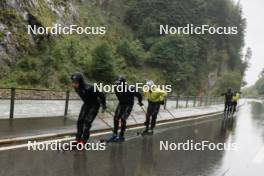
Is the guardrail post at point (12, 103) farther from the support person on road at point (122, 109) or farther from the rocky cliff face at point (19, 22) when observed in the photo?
the rocky cliff face at point (19, 22)

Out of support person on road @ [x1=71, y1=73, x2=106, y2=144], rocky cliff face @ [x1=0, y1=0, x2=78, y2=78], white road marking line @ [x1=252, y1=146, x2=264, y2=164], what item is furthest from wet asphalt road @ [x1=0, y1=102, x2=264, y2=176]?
rocky cliff face @ [x1=0, y1=0, x2=78, y2=78]

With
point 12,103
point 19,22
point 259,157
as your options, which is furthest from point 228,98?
point 12,103

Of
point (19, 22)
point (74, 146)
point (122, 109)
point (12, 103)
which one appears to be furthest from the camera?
point (19, 22)

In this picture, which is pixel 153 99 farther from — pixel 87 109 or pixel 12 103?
pixel 12 103

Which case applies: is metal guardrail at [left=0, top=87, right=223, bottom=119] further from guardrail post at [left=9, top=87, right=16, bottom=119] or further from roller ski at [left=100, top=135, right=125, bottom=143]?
roller ski at [left=100, top=135, right=125, bottom=143]

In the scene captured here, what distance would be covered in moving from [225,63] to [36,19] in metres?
52.0

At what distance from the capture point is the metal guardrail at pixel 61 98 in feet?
42.9

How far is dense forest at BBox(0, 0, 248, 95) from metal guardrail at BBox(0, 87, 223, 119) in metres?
4.87

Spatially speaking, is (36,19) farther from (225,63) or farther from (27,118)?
(225,63)

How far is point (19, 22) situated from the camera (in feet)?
81.9

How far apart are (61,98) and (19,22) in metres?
10.6

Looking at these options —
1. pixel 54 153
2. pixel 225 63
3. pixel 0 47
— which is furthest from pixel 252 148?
pixel 225 63

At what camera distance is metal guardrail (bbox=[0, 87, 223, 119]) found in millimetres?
13073

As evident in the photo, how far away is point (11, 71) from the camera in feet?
76.9
